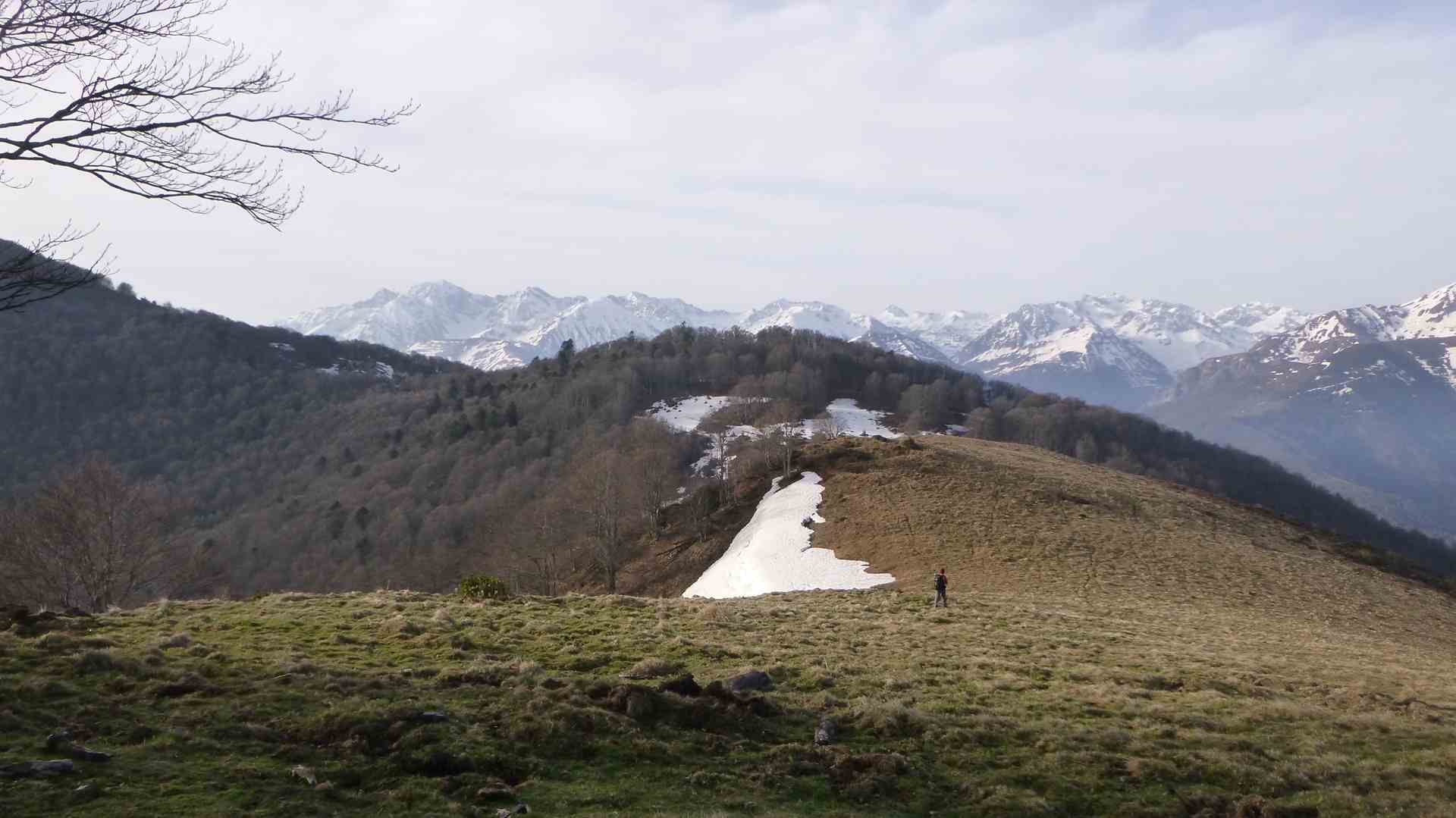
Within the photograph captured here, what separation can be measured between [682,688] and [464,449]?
13638cm

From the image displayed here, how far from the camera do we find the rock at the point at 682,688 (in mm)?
12305

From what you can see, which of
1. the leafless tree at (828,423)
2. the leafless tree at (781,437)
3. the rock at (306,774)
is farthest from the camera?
the leafless tree at (828,423)

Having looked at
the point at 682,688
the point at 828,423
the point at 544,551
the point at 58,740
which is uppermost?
the point at 828,423

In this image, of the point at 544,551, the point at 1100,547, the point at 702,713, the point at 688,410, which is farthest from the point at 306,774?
the point at 688,410

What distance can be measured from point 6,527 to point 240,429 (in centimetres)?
15848

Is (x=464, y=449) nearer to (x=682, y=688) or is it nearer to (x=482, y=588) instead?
(x=482, y=588)

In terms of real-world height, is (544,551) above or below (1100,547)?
below

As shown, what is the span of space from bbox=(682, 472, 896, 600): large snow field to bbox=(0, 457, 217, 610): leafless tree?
2567 centimetres

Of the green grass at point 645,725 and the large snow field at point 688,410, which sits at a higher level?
the large snow field at point 688,410

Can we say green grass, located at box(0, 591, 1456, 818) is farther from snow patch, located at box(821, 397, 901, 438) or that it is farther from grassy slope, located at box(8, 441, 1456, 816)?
snow patch, located at box(821, 397, 901, 438)

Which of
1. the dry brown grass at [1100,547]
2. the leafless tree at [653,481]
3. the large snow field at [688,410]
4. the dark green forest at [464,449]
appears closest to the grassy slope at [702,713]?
the dry brown grass at [1100,547]

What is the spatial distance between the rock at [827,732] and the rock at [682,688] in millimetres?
1842

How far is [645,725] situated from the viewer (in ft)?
36.8

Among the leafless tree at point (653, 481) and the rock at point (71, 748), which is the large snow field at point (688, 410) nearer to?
the leafless tree at point (653, 481)
